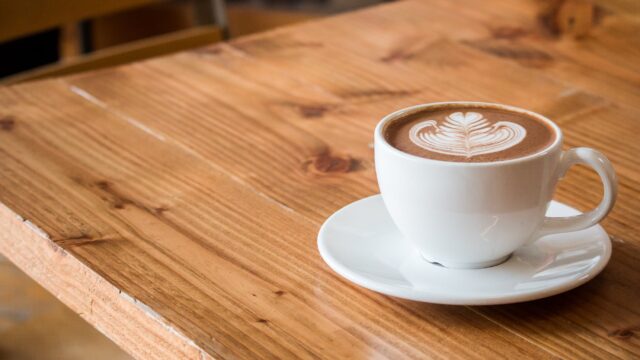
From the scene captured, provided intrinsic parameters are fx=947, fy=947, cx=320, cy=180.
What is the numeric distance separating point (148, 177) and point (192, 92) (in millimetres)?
196

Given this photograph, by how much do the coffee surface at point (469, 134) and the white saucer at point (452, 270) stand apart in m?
0.07

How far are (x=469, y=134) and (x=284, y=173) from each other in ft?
0.65

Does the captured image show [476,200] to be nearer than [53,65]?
Yes

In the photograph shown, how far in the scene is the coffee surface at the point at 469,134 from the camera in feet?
1.79

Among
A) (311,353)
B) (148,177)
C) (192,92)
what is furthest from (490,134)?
(192,92)

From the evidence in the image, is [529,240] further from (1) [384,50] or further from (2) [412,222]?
(1) [384,50]

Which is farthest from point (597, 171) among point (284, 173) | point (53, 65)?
point (53, 65)

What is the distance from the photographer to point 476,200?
0.53 meters

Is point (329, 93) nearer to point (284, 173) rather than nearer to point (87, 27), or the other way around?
point (284, 173)

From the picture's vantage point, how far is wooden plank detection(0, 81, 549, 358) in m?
0.51

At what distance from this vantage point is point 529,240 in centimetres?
58

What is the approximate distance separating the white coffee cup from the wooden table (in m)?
0.04

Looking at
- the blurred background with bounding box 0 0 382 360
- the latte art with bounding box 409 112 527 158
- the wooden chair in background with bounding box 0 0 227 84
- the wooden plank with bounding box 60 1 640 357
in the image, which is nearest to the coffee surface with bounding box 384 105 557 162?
the latte art with bounding box 409 112 527 158

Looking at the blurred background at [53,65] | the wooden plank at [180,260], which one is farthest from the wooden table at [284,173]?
the blurred background at [53,65]
